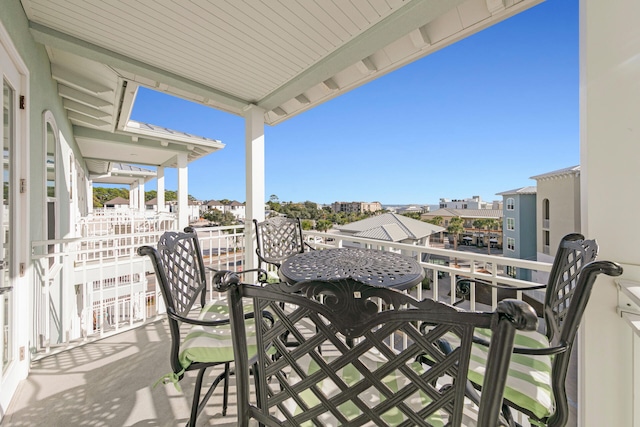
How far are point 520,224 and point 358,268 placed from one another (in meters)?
4.80

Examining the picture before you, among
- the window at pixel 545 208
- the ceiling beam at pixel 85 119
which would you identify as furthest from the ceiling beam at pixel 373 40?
the ceiling beam at pixel 85 119

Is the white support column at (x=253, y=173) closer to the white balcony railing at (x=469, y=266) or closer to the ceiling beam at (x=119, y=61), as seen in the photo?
the ceiling beam at (x=119, y=61)

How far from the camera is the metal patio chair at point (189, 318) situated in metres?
1.23

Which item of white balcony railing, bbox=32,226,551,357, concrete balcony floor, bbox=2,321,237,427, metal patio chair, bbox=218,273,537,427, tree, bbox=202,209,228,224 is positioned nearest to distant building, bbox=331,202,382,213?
white balcony railing, bbox=32,226,551,357

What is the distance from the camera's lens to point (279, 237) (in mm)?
3045

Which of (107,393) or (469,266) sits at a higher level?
(469,266)

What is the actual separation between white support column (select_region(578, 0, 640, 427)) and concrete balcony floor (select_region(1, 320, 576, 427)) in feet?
2.02

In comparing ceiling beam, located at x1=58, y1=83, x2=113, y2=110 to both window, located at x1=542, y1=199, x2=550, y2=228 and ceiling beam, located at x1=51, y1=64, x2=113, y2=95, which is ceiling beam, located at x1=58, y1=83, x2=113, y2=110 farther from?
window, located at x1=542, y1=199, x2=550, y2=228

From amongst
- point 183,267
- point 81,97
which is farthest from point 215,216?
point 183,267

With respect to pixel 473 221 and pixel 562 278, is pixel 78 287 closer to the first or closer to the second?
pixel 562 278

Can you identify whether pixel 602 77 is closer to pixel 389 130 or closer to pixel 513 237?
pixel 513 237

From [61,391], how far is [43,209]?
177 centimetres

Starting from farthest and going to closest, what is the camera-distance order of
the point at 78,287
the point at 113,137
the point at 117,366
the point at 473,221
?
the point at 113,137 < the point at 78,287 < the point at 473,221 < the point at 117,366

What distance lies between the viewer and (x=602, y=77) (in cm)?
124
